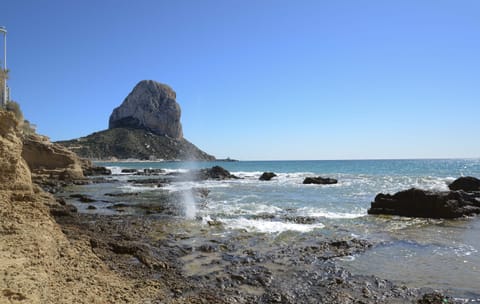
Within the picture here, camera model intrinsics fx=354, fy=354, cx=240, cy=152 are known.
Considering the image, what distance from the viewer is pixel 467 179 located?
30453mm

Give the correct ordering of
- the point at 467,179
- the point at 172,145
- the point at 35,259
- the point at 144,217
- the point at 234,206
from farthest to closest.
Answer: the point at 172,145, the point at 467,179, the point at 234,206, the point at 144,217, the point at 35,259

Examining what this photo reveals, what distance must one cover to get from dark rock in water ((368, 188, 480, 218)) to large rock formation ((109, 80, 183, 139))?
165138 millimetres

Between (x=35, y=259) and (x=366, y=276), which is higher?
(x=35, y=259)

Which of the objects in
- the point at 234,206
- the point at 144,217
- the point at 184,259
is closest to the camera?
the point at 184,259

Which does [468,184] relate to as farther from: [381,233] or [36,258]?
[36,258]

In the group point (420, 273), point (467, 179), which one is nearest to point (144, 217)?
point (420, 273)

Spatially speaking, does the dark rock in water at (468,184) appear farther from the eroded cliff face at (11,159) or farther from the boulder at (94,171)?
the boulder at (94,171)

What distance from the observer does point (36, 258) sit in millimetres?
6410

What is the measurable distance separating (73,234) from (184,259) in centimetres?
342

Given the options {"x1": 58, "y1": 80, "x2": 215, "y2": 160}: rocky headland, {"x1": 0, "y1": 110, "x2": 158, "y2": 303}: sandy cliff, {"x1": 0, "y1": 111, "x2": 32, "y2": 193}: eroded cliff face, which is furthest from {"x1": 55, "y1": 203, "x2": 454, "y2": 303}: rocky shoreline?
{"x1": 58, "y1": 80, "x2": 215, "y2": 160}: rocky headland

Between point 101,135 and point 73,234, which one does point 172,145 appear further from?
point 73,234

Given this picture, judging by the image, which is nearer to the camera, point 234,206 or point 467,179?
point 234,206

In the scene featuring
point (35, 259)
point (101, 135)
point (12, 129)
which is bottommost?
point (35, 259)

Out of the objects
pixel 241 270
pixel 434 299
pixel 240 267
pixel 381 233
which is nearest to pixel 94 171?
pixel 381 233
